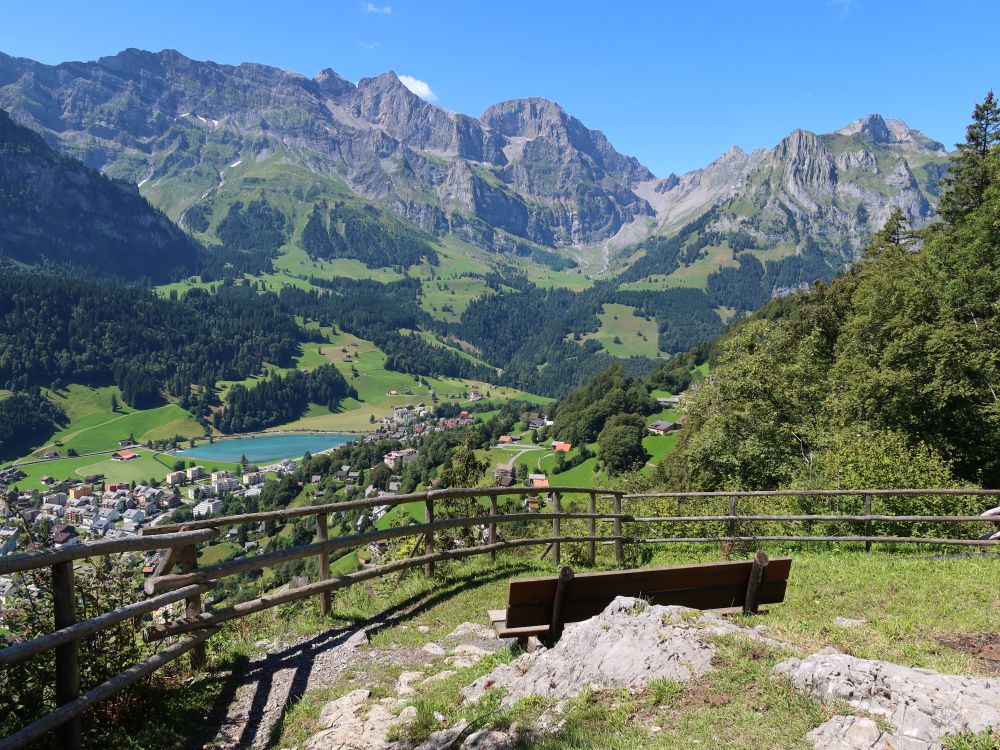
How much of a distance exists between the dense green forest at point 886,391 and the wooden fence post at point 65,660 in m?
20.9

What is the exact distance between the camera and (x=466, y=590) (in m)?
10.6

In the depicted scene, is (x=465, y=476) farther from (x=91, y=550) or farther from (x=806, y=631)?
(x=91, y=550)

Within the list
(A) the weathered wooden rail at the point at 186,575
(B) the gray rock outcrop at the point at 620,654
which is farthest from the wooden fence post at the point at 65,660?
(B) the gray rock outcrop at the point at 620,654

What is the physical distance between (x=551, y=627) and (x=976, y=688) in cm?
405

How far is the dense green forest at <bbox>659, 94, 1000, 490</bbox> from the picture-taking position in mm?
23094

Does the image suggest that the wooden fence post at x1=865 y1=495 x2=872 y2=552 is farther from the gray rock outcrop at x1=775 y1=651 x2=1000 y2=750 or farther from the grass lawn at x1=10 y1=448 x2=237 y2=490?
the grass lawn at x1=10 y1=448 x2=237 y2=490

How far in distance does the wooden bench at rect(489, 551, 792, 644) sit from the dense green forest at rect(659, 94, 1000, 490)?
1440cm

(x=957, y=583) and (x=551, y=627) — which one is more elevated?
(x=551, y=627)

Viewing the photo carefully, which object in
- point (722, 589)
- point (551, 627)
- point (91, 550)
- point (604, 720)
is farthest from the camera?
point (722, 589)

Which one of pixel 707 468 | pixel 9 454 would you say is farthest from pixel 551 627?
pixel 9 454

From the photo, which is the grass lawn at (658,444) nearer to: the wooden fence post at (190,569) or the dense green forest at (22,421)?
the wooden fence post at (190,569)

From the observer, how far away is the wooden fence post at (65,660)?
4.99 m

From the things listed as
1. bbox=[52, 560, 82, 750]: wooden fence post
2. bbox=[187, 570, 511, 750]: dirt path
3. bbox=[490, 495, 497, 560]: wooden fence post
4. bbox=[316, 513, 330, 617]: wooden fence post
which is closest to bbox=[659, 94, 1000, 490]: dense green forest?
bbox=[490, 495, 497, 560]: wooden fence post

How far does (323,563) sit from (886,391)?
24.9m
